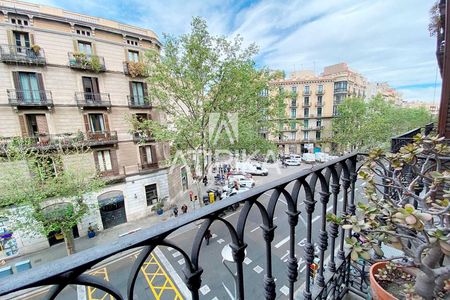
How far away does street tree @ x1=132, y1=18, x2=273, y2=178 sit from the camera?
34.4ft

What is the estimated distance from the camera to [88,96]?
1210 cm

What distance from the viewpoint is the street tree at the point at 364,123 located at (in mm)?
24692

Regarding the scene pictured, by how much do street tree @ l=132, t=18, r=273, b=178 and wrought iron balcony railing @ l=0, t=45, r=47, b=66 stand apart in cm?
558

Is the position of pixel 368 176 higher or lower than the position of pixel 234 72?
lower

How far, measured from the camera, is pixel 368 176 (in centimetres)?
193

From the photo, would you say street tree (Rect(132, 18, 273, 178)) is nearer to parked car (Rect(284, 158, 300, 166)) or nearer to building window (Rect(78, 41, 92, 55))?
building window (Rect(78, 41, 92, 55))

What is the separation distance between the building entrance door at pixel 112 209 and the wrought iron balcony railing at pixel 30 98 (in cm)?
605

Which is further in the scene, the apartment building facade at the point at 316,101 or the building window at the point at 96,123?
the apartment building facade at the point at 316,101

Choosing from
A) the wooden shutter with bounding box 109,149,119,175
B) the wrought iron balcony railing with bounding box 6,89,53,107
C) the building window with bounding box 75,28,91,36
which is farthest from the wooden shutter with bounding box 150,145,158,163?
the building window with bounding box 75,28,91,36

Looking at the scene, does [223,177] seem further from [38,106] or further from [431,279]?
[431,279]

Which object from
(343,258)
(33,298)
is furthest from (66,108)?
(343,258)

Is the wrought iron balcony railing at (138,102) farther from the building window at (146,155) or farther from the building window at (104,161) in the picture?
the building window at (104,161)

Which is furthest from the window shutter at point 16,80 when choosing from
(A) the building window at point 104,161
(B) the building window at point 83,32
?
(A) the building window at point 104,161

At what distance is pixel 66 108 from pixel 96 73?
2.75 meters
